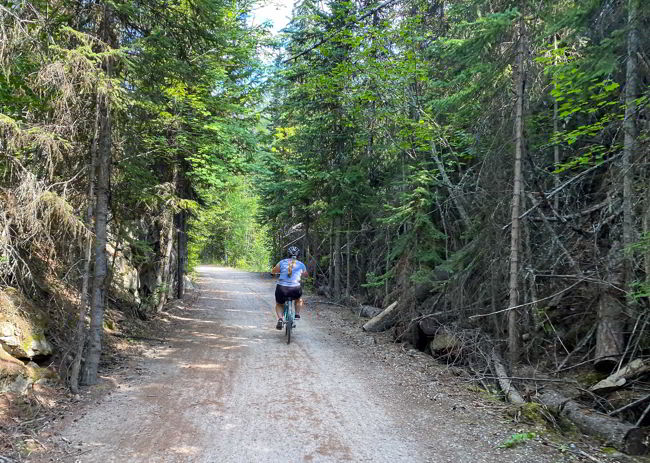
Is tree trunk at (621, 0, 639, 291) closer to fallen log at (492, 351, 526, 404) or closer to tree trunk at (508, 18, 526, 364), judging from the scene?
tree trunk at (508, 18, 526, 364)

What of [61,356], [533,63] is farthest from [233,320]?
[533,63]

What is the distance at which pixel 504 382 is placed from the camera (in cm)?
693

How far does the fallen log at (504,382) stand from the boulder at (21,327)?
6.91m

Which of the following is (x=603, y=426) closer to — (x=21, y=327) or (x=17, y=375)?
(x=17, y=375)

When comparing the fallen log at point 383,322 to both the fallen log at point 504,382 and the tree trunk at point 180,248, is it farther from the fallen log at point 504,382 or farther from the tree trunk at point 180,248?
the tree trunk at point 180,248

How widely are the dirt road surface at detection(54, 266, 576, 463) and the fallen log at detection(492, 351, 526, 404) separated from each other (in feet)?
1.97

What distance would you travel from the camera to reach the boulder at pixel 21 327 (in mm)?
5629

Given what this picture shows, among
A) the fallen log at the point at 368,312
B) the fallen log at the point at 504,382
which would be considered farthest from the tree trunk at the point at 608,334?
the fallen log at the point at 368,312

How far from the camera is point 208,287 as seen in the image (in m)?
23.5

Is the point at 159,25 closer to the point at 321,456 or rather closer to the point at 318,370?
the point at 318,370

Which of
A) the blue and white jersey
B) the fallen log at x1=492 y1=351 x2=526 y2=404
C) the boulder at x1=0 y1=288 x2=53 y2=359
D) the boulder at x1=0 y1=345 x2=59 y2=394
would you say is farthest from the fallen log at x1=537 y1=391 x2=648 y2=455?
the boulder at x1=0 y1=288 x2=53 y2=359

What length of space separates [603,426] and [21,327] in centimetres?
792

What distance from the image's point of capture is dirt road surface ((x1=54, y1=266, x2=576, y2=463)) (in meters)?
4.54

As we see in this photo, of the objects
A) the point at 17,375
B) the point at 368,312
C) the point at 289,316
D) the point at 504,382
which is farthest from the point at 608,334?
the point at 17,375
